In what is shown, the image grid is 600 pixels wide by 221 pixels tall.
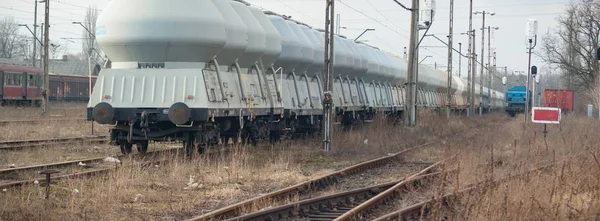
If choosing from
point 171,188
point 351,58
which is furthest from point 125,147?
point 351,58

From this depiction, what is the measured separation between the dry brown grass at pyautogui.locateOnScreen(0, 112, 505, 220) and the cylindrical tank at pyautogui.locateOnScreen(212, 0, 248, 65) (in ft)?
7.67

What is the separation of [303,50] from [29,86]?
92.0 ft

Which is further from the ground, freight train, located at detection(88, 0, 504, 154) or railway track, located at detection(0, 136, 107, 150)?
freight train, located at detection(88, 0, 504, 154)

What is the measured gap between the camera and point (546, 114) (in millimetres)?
21750

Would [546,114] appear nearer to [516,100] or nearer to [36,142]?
[36,142]

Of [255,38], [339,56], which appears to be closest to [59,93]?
[339,56]

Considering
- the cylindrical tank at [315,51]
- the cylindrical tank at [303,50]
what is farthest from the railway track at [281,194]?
the cylindrical tank at [315,51]

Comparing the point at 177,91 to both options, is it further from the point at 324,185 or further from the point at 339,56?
the point at 339,56

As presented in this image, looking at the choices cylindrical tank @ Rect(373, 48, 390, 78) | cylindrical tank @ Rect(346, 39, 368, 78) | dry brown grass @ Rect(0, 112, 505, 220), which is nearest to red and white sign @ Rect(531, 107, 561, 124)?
dry brown grass @ Rect(0, 112, 505, 220)

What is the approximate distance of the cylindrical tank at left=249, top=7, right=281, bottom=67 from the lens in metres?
19.8

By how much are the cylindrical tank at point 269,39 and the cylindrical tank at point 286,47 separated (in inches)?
39.6

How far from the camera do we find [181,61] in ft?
52.2

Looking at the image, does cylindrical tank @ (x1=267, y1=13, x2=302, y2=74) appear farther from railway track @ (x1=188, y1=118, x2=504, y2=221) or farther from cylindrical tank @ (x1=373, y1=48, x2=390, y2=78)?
cylindrical tank @ (x1=373, y1=48, x2=390, y2=78)

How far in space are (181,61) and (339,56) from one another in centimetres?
1271
